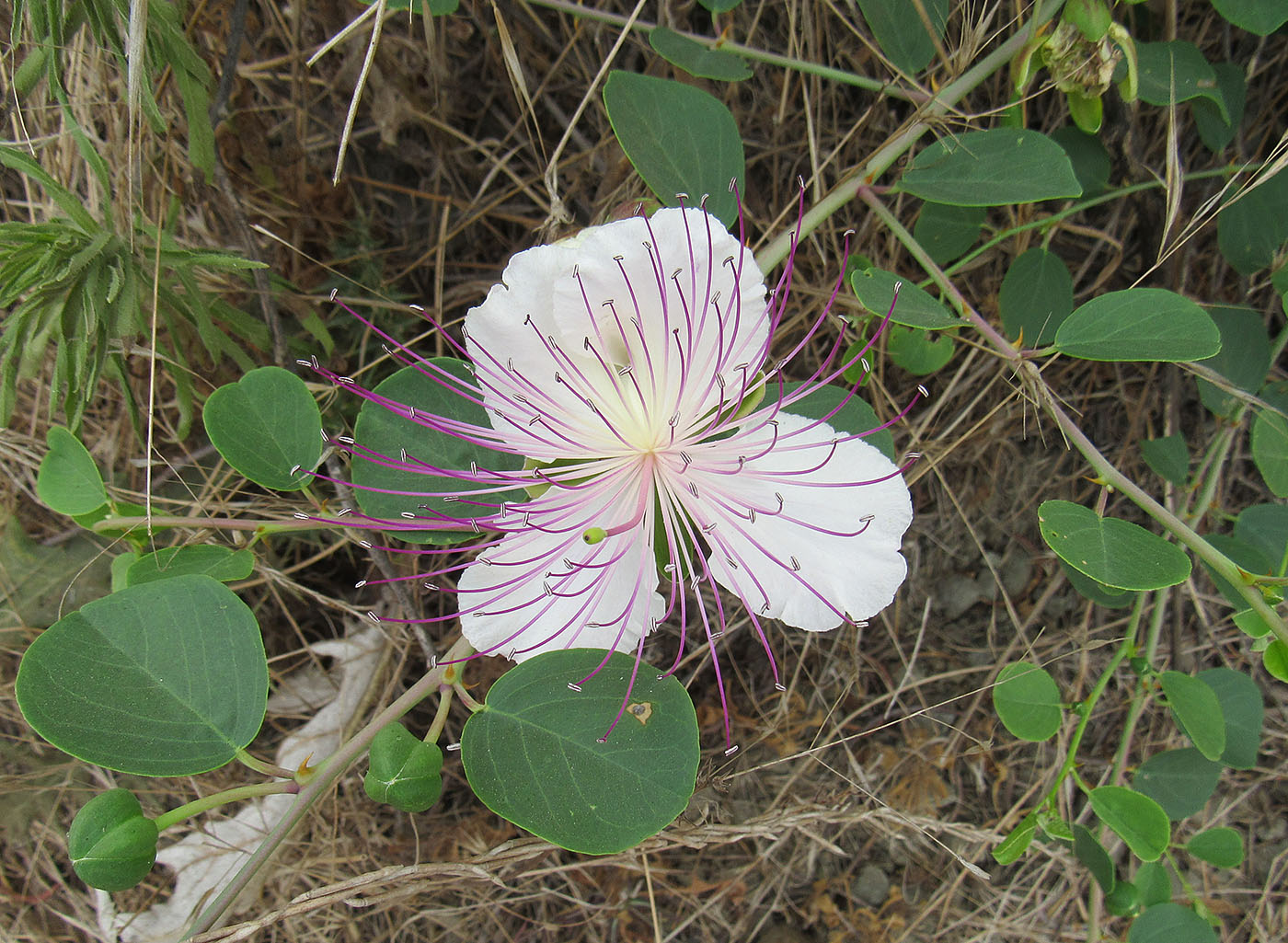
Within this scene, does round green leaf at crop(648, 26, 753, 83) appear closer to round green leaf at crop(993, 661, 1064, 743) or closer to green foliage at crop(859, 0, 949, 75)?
green foliage at crop(859, 0, 949, 75)

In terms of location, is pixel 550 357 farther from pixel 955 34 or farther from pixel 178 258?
pixel 955 34

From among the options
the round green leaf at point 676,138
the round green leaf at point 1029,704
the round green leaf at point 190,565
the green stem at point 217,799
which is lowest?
the round green leaf at point 1029,704

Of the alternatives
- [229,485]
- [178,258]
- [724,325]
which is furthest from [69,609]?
[724,325]

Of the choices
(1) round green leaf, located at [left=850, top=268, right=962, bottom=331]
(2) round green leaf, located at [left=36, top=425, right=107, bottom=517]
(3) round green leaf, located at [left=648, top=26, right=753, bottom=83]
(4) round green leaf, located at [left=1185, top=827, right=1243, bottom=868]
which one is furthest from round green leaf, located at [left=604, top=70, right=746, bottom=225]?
(4) round green leaf, located at [left=1185, top=827, right=1243, bottom=868]

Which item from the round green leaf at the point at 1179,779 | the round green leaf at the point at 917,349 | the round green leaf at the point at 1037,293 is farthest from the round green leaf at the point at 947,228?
the round green leaf at the point at 1179,779

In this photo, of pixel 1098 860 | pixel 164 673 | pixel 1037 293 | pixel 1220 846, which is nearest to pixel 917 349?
pixel 1037 293

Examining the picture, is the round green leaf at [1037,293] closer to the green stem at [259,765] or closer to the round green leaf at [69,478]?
the green stem at [259,765]
